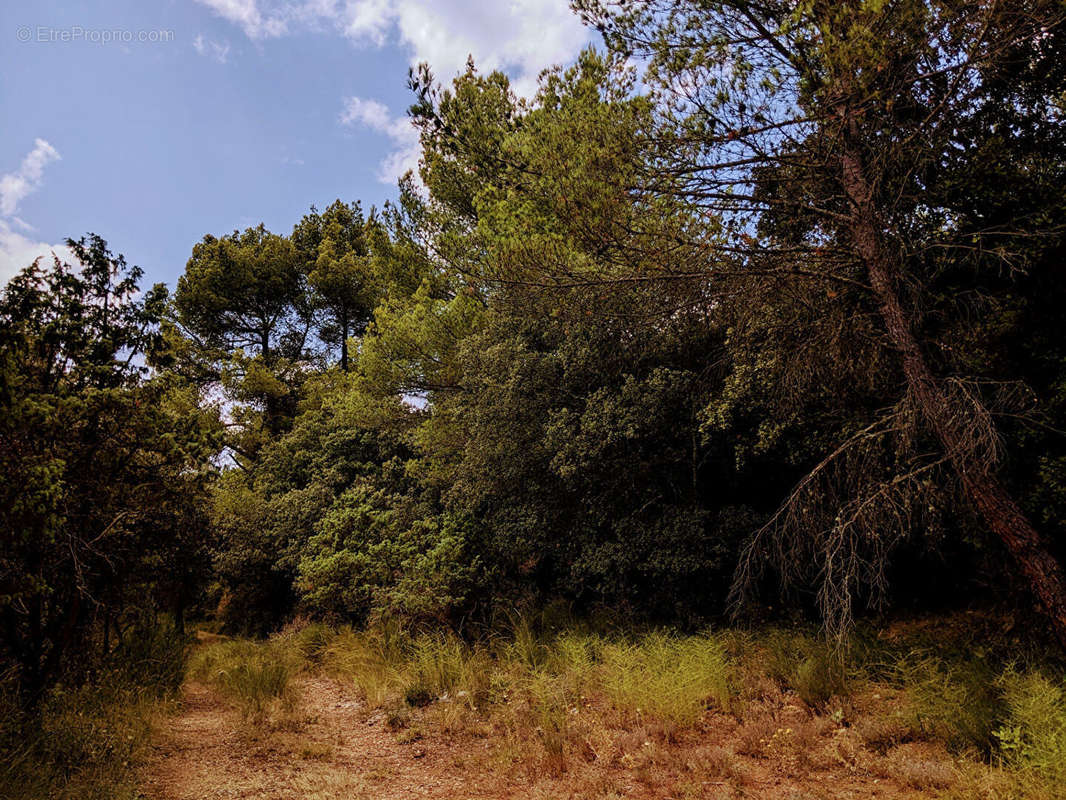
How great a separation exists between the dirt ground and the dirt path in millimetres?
10

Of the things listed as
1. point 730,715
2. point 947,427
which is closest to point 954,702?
point 730,715

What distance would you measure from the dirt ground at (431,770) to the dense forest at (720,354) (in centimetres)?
131

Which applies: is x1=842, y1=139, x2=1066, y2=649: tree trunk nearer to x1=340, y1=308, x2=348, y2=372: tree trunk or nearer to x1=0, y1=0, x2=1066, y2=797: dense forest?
x1=0, y1=0, x2=1066, y2=797: dense forest

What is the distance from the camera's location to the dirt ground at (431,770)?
4020 millimetres

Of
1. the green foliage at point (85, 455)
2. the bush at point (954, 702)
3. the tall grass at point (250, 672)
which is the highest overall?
the green foliage at point (85, 455)

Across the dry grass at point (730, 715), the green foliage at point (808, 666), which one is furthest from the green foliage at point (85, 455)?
the green foliage at point (808, 666)

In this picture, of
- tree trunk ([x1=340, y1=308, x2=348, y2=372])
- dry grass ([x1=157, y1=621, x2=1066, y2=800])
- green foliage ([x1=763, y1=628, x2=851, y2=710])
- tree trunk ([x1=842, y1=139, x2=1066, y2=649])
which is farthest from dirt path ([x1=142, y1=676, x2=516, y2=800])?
tree trunk ([x1=340, y1=308, x2=348, y2=372])

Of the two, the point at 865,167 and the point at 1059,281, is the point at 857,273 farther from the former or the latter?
the point at 1059,281

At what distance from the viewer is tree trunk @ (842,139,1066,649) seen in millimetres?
4137

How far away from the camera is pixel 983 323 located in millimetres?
5461

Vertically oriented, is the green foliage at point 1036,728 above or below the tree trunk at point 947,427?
below

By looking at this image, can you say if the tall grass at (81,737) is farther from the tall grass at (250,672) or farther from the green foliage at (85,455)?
the tall grass at (250,672)

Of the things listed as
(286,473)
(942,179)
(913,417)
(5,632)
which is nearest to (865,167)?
(942,179)

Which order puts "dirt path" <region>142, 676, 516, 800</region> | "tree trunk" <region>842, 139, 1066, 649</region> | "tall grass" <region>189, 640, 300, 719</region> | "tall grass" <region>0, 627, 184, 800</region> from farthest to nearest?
"tall grass" <region>189, 640, 300, 719</region>, "dirt path" <region>142, 676, 516, 800</region>, "tree trunk" <region>842, 139, 1066, 649</region>, "tall grass" <region>0, 627, 184, 800</region>
